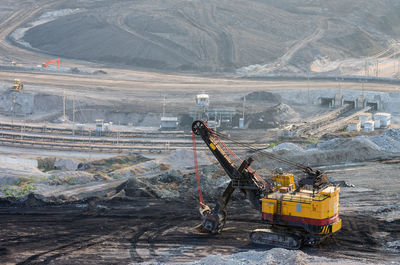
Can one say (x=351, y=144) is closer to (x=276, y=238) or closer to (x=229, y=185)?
(x=229, y=185)

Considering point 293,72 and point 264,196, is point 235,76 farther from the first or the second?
point 264,196

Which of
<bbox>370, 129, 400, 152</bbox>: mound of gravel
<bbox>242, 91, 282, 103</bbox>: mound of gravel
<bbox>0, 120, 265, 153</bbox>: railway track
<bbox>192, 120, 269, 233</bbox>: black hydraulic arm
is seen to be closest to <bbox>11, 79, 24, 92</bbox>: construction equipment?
<bbox>0, 120, 265, 153</bbox>: railway track

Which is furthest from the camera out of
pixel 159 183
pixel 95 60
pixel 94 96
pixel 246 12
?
pixel 246 12

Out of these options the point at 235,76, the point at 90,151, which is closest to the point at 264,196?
the point at 90,151

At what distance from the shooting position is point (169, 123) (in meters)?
49.3

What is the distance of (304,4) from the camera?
9738 cm

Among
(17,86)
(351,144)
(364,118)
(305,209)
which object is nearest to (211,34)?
(17,86)

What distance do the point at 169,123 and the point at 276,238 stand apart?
3079 cm

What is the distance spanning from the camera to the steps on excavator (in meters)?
18.9

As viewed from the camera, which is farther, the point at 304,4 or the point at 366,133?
the point at 304,4

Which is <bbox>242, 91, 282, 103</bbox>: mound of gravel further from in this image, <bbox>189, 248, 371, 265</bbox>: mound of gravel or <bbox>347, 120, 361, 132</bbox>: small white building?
<bbox>189, 248, 371, 265</bbox>: mound of gravel

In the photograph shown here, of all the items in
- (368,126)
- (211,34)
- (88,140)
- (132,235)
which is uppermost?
(211,34)

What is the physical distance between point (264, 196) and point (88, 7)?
80.3 m

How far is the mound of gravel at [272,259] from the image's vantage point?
17234mm
